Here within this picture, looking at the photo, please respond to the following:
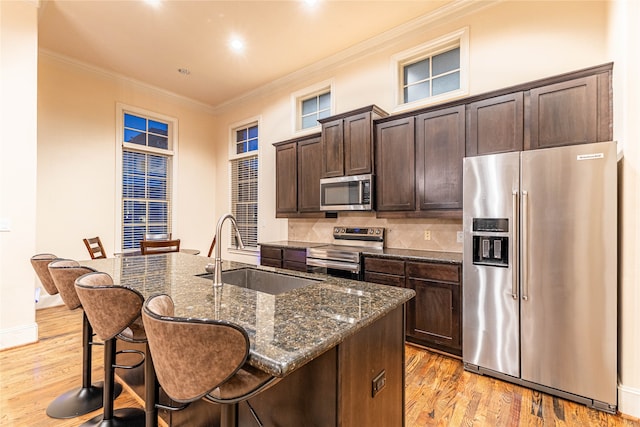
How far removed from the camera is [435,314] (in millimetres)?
2822

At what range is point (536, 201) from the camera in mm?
2264

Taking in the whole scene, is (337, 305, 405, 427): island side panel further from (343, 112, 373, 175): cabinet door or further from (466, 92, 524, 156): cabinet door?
(343, 112, 373, 175): cabinet door

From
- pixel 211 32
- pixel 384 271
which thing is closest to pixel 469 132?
pixel 384 271

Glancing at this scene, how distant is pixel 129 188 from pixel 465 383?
554cm

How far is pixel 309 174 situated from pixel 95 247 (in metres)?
3.41

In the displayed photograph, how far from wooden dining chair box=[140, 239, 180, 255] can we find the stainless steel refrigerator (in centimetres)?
383

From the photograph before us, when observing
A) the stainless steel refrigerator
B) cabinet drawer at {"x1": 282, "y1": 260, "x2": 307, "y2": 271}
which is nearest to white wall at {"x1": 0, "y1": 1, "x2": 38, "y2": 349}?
cabinet drawer at {"x1": 282, "y1": 260, "x2": 307, "y2": 271}

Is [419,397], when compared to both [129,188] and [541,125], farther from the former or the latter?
[129,188]

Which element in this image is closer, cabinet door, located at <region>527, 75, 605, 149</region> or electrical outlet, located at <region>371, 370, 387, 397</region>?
electrical outlet, located at <region>371, 370, 387, 397</region>

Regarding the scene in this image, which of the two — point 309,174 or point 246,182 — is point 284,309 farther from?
point 246,182

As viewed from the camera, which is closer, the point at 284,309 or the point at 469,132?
the point at 284,309

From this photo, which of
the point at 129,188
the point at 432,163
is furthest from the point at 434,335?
the point at 129,188

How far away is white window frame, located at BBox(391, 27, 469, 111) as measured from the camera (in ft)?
10.8

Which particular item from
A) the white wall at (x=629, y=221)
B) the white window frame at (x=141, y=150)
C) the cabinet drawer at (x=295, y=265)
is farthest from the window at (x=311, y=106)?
the white wall at (x=629, y=221)
